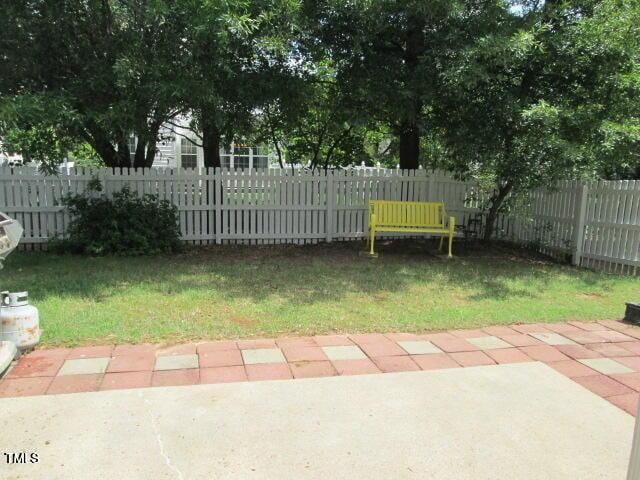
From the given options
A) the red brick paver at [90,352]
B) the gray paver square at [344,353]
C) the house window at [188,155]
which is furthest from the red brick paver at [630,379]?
the house window at [188,155]

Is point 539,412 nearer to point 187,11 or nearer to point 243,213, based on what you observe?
point 187,11

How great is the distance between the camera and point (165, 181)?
9.04m

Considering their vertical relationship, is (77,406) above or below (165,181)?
below

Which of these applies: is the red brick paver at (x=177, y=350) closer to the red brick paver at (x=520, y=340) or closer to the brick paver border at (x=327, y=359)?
the brick paver border at (x=327, y=359)

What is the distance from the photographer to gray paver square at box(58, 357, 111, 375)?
3695 mm

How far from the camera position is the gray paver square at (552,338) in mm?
4625

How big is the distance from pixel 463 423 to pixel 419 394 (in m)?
0.42

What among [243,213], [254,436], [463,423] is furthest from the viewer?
[243,213]

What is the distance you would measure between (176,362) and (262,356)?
669 mm

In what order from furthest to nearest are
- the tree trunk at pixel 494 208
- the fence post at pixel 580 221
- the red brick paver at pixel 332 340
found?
the tree trunk at pixel 494 208
the fence post at pixel 580 221
the red brick paver at pixel 332 340

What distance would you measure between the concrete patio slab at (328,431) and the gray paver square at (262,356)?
0.40 m

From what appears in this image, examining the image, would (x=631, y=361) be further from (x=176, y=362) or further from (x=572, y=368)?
(x=176, y=362)

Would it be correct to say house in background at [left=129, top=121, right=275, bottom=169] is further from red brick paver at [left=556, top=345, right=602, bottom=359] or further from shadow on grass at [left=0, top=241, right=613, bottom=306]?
red brick paver at [left=556, top=345, right=602, bottom=359]

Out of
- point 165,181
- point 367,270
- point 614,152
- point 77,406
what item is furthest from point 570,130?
point 77,406
